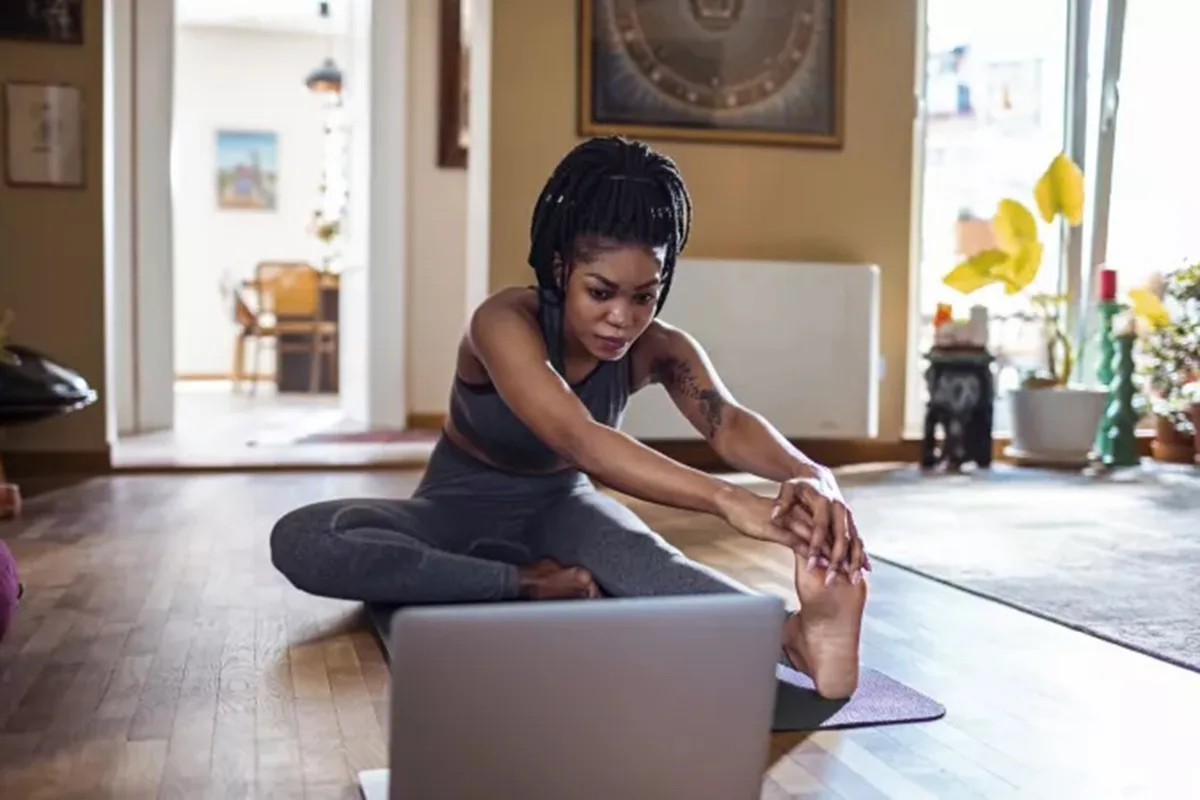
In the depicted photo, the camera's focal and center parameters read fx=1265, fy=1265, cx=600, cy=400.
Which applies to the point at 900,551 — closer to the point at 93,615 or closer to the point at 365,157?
the point at 93,615

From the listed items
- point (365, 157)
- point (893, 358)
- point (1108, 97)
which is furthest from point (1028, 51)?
point (365, 157)

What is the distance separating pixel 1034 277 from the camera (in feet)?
14.6

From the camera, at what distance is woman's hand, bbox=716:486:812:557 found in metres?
1.32

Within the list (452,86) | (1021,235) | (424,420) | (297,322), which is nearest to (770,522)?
(1021,235)

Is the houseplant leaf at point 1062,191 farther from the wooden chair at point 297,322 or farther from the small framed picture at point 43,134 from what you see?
the wooden chair at point 297,322

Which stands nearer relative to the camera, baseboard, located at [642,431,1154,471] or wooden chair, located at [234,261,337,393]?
baseboard, located at [642,431,1154,471]

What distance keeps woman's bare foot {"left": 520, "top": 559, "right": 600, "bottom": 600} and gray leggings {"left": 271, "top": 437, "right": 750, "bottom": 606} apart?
0.05 ft

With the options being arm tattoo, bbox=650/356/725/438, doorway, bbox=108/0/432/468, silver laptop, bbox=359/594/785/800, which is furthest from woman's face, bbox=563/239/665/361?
doorway, bbox=108/0/432/468

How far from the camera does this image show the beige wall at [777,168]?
4.05 metres

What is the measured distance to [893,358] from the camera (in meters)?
4.41

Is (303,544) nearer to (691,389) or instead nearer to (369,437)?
(691,389)

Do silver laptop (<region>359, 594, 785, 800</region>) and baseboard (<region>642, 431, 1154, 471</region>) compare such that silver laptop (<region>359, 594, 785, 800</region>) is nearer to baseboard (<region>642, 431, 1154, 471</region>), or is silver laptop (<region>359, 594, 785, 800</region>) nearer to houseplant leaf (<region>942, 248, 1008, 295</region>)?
baseboard (<region>642, 431, 1154, 471</region>)

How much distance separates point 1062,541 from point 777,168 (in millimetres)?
1885

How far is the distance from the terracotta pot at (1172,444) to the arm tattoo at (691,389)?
355 centimetres
